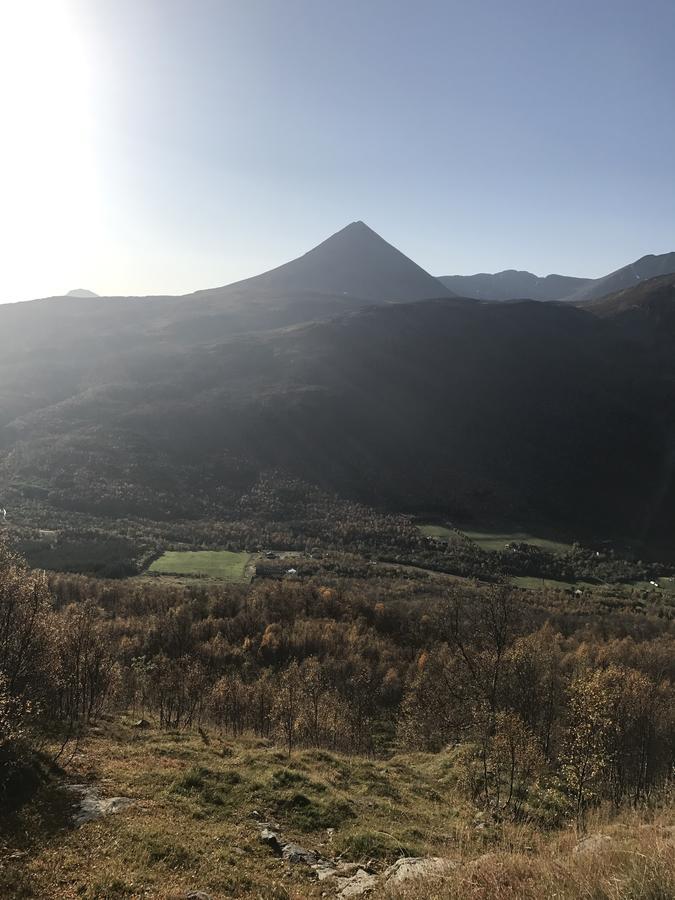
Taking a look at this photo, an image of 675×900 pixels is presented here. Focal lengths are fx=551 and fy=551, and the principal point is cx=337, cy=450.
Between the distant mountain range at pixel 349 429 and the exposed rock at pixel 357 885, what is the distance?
105m

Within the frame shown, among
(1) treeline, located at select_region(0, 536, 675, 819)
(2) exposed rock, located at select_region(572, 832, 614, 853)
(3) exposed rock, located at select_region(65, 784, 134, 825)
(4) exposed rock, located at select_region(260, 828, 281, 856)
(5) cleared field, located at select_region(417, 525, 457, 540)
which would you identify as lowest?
(5) cleared field, located at select_region(417, 525, 457, 540)

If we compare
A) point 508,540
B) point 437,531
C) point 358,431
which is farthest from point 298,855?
point 358,431

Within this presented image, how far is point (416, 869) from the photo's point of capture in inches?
438

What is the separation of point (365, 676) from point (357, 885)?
106 feet

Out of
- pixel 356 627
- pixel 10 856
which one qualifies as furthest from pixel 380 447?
pixel 10 856

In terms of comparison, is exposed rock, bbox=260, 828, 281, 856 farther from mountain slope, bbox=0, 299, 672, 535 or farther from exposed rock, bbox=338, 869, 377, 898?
mountain slope, bbox=0, 299, 672, 535

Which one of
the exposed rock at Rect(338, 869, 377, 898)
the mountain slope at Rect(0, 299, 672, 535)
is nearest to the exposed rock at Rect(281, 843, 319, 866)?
the exposed rock at Rect(338, 869, 377, 898)

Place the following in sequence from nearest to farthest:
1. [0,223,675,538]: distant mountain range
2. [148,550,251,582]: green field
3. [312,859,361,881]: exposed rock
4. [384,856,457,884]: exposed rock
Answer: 1. [384,856,457,884]: exposed rock
2. [312,859,361,881]: exposed rock
3. [148,550,251,582]: green field
4. [0,223,675,538]: distant mountain range

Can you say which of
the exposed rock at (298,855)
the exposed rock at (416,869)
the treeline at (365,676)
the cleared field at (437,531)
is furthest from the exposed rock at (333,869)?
the cleared field at (437,531)

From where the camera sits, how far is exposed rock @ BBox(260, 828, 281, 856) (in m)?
13.2

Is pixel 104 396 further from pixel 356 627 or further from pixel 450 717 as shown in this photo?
pixel 450 717

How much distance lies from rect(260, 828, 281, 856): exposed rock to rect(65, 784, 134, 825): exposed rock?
3567 mm

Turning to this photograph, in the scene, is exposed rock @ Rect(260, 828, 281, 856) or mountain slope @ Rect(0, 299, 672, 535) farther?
mountain slope @ Rect(0, 299, 672, 535)

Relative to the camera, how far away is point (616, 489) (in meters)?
158
